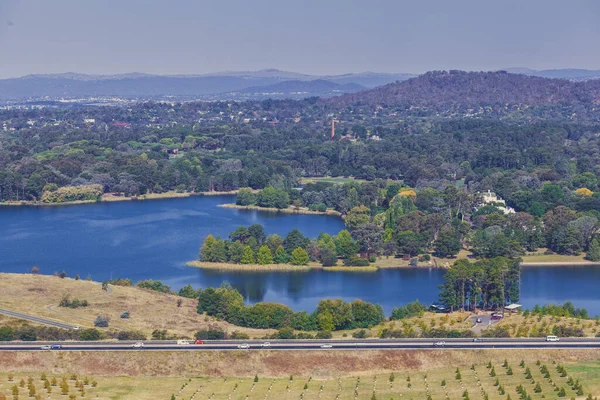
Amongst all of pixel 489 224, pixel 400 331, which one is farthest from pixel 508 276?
pixel 489 224

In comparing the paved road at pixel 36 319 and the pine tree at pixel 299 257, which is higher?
the paved road at pixel 36 319

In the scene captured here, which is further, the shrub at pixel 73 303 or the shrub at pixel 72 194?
the shrub at pixel 72 194

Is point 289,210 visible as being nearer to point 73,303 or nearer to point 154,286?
point 154,286

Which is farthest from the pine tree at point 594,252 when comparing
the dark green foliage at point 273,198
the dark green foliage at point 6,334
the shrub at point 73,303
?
the dark green foliage at point 6,334

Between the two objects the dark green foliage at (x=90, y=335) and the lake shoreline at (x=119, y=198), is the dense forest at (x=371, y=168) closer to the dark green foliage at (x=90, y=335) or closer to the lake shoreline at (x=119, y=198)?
the lake shoreline at (x=119, y=198)

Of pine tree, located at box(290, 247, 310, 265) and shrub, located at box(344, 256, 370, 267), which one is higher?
pine tree, located at box(290, 247, 310, 265)

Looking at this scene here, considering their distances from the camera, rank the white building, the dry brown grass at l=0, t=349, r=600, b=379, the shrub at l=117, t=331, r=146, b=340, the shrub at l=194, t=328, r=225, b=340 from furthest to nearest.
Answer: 1. the white building
2. the shrub at l=194, t=328, r=225, b=340
3. the shrub at l=117, t=331, r=146, b=340
4. the dry brown grass at l=0, t=349, r=600, b=379

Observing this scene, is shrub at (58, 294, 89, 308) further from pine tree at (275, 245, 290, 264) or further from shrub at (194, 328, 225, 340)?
pine tree at (275, 245, 290, 264)

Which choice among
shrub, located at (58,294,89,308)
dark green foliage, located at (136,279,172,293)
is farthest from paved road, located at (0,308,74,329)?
dark green foliage, located at (136,279,172,293)
